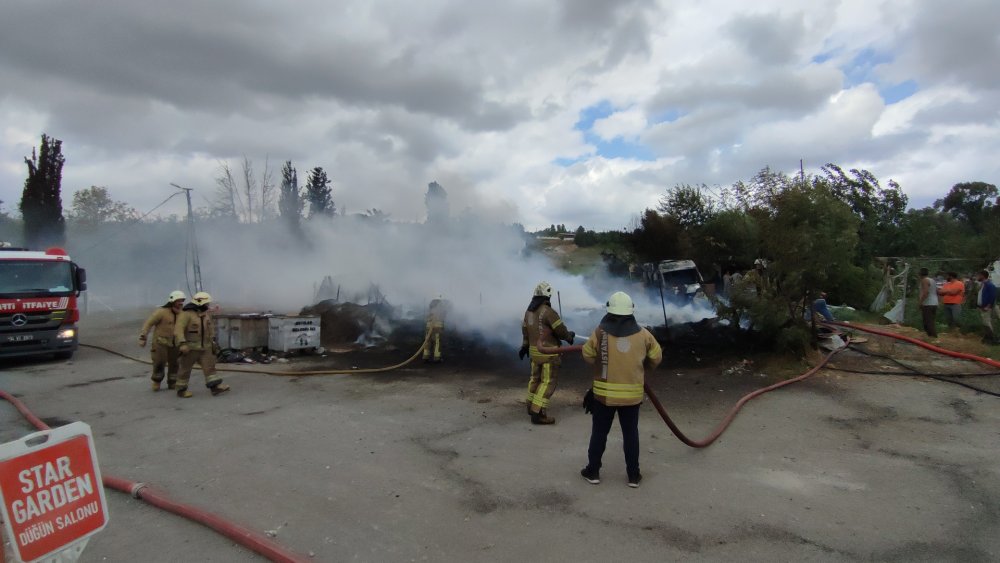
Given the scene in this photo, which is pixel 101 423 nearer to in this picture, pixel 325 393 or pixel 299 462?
pixel 325 393

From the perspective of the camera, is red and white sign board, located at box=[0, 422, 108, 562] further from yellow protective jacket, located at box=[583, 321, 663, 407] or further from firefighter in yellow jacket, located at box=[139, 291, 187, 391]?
firefighter in yellow jacket, located at box=[139, 291, 187, 391]

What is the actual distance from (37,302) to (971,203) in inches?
2495

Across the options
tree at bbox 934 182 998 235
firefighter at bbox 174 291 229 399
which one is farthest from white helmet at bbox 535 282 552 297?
tree at bbox 934 182 998 235

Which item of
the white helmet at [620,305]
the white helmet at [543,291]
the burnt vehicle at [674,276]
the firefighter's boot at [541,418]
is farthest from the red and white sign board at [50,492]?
the burnt vehicle at [674,276]

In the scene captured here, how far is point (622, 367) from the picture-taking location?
15.3 ft

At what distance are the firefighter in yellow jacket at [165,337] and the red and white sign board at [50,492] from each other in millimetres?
6817

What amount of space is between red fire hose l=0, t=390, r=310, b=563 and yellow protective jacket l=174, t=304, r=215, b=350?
3.74 meters

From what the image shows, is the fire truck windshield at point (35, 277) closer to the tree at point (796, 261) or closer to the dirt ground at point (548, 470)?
the dirt ground at point (548, 470)

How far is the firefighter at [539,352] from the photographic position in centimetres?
664

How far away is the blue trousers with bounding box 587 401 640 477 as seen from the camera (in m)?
4.66

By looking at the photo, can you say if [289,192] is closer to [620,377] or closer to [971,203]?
[620,377]

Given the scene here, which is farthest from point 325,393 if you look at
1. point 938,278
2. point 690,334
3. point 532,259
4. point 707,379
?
point 938,278

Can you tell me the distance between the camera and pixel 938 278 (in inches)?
600

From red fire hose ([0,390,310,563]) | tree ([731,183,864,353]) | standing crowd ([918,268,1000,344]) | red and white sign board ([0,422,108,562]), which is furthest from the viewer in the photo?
standing crowd ([918,268,1000,344])
